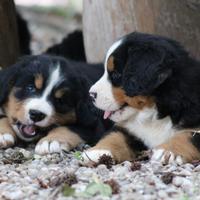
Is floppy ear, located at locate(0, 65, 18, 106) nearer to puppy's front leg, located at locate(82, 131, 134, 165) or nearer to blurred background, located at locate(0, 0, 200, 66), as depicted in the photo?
puppy's front leg, located at locate(82, 131, 134, 165)

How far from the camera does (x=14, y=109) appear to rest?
652 centimetres

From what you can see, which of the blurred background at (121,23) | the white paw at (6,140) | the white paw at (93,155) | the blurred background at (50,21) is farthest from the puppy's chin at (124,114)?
the blurred background at (50,21)

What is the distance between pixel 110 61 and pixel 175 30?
1849 millimetres

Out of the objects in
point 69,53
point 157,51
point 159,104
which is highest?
point 157,51

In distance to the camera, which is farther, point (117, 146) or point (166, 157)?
point (117, 146)

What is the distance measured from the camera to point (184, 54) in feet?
19.3

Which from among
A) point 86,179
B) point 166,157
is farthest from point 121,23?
point 86,179

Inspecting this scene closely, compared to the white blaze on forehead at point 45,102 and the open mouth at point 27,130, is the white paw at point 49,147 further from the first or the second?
the open mouth at point 27,130

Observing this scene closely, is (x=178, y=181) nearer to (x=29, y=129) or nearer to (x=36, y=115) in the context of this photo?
(x=36, y=115)

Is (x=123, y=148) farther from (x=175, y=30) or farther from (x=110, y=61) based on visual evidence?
(x=175, y=30)

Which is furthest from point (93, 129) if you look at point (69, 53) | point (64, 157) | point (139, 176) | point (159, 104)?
point (69, 53)

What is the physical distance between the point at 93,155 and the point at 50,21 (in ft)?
33.3

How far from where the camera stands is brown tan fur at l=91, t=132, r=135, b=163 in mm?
5695

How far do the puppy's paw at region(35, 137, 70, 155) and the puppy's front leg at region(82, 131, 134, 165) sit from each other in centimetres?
49
